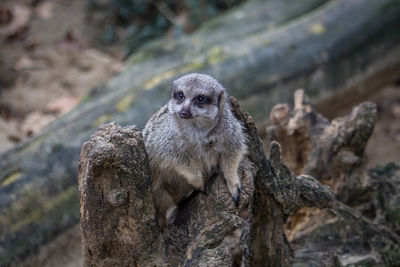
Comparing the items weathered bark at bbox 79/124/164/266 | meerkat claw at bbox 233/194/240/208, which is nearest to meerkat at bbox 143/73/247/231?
meerkat claw at bbox 233/194/240/208

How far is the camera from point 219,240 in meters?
2.57

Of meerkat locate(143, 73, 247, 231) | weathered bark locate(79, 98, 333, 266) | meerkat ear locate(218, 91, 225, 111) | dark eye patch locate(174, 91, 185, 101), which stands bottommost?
weathered bark locate(79, 98, 333, 266)

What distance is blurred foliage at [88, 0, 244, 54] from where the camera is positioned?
764cm

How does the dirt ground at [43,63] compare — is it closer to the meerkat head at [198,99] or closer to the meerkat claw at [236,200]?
the meerkat head at [198,99]

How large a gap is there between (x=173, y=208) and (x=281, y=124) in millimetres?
1045

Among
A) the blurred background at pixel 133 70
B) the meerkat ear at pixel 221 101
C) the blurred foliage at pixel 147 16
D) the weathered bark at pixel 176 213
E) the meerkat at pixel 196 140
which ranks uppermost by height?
the blurred foliage at pixel 147 16

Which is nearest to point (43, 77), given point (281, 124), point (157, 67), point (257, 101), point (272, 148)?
point (157, 67)

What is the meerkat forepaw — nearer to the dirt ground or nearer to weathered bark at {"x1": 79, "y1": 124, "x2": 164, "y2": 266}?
weathered bark at {"x1": 79, "y1": 124, "x2": 164, "y2": 266}

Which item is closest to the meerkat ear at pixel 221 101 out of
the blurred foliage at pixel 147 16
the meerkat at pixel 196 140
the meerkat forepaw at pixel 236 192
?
the meerkat at pixel 196 140

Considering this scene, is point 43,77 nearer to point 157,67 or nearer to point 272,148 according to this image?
point 157,67

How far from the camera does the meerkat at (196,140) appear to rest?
2855 mm

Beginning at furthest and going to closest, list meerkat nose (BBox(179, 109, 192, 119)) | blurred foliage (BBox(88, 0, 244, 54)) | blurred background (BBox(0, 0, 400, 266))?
blurred foliage (BBox(88, 0, 244, 54)) → blurred background (BBox(0, 0, 400, 266)) → meerkat nose (BBox(179, 109, 192, 119))

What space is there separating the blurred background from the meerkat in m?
2.10

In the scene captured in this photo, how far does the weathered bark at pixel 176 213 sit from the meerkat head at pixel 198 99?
0.40 ft
